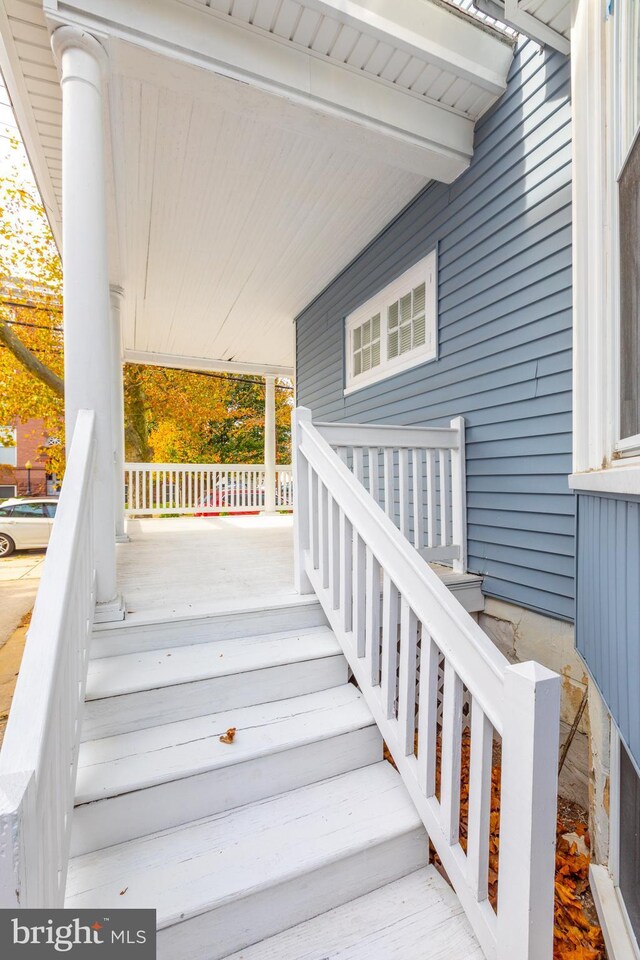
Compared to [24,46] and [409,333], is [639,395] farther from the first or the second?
[24,46]

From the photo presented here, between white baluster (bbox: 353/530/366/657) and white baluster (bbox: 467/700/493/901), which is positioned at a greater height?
white baluster (bbox: 353/530/366/657)

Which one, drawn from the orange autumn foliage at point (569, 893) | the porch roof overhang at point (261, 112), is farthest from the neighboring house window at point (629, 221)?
the orange autumn foliage at point (569, 893)

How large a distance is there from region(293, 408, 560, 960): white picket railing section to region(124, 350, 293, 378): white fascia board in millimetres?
6230

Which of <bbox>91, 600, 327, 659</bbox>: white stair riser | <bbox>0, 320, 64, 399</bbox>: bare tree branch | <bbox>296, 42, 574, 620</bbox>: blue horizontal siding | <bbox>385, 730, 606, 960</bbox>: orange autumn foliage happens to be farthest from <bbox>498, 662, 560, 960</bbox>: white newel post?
<bbox>0, 320, 64, 399</bbox>: bare tree branch

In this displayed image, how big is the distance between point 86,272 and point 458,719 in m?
2.24

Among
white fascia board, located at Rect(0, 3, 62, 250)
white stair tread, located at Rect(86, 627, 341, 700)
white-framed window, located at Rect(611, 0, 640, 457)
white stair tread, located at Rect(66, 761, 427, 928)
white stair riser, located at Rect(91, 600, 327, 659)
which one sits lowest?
white stair tread, located at Rect(66, 761, 427, 928)

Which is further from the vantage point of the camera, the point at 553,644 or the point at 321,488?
the point at 553,644

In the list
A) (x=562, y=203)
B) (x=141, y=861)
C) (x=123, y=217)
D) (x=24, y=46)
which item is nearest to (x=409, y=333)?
(x=562, y=203)

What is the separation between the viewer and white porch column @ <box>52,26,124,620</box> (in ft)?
6.34

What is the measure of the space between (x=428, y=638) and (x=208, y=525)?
189 inches

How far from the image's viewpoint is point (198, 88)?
2.29 m

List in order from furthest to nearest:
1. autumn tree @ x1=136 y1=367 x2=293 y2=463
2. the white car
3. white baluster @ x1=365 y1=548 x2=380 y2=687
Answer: autumn tree @ x1=136 y1=367 x2=293 y2=463, the white car, white baluster @ x1=365 y1=548 x2=380 y2=687

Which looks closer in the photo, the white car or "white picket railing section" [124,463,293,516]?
"white picket railing section" [124,463,293,516]

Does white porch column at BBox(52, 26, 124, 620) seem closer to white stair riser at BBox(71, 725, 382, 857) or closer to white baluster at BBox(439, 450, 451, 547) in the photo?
white stair riser at BBox(71, 725, 382, 857)
